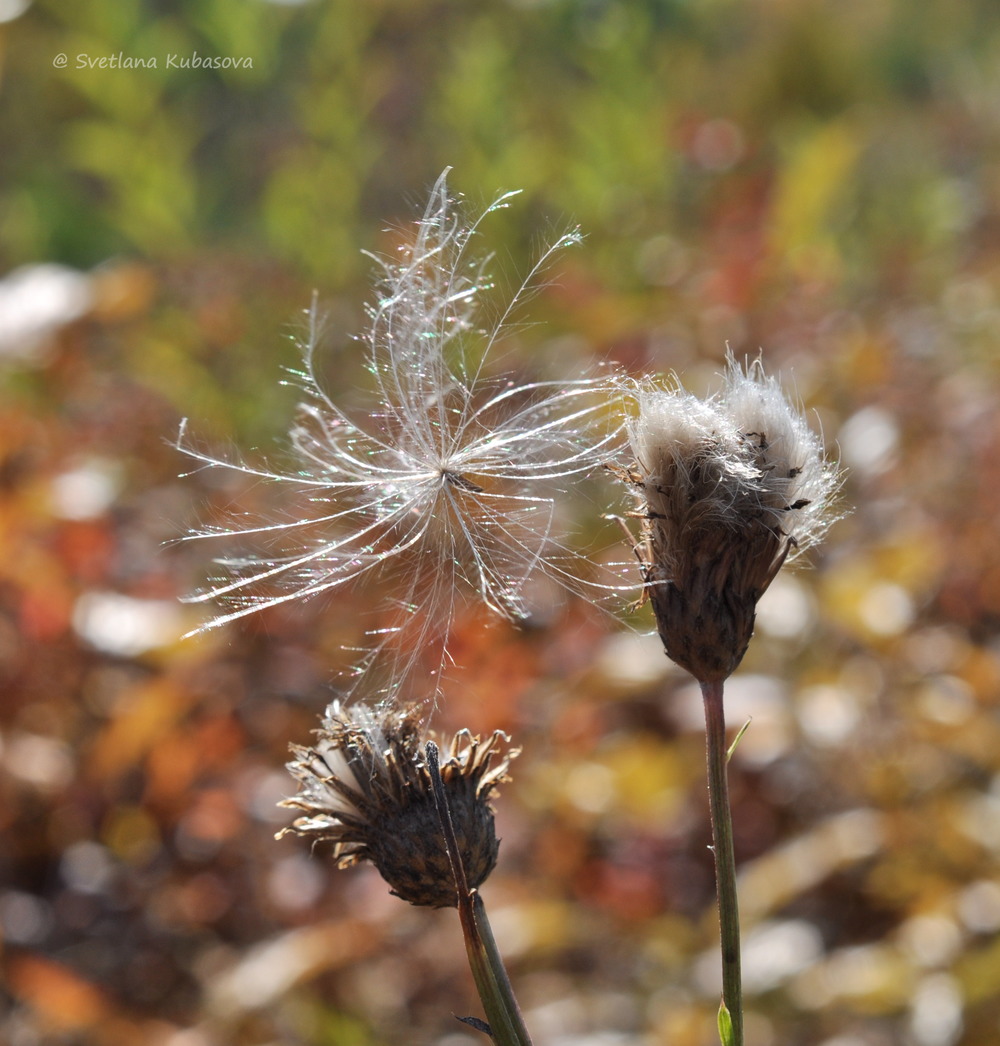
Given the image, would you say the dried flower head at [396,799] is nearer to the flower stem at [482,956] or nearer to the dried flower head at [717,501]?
the flower stem at [482,956]

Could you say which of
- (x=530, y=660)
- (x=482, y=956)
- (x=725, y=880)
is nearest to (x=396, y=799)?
(x=482, y=956)

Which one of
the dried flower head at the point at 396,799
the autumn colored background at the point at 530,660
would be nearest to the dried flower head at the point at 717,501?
the autumn colored background at the point at 530,660

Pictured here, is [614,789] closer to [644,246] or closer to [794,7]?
[644,246]

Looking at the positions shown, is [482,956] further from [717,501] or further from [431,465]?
[431,465]

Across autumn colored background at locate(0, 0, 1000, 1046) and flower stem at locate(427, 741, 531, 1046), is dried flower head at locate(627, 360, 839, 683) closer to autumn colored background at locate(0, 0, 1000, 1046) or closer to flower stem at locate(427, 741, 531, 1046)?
autumn colored background at locate(0, 0, 1000, 1046)

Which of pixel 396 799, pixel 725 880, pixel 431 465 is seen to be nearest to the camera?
pixel 725 880

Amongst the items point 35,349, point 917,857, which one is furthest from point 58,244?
point 917,857
